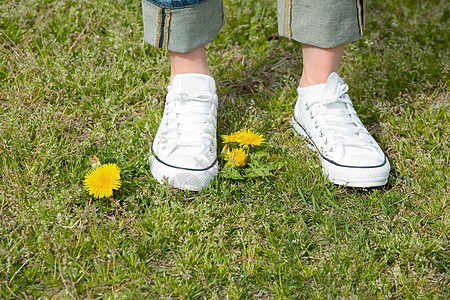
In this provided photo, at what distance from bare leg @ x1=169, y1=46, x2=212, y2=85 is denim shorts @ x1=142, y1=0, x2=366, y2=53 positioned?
90 millimetres

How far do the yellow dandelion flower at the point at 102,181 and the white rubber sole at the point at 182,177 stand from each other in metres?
0.17

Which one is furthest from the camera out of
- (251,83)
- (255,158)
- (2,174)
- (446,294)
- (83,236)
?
(251,83)

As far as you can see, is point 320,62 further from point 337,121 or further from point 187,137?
point 187,137

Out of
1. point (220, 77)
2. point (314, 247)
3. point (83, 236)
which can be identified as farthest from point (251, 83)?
point (83, 236)

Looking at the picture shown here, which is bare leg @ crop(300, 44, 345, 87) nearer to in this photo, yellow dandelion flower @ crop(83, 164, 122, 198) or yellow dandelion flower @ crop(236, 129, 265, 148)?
yellow dandelion flower @ crop(236, 129, 265, 148)

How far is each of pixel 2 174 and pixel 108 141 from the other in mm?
477

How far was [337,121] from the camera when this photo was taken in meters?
2.25

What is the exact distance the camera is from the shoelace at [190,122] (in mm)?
2135

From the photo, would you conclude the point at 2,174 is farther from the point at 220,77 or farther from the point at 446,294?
the point at 446,294

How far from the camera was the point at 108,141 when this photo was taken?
7.65 ft

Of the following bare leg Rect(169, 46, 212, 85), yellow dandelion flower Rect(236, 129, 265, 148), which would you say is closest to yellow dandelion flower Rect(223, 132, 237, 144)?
yellow dandelion flower Rect(236, 129, 265, 148)

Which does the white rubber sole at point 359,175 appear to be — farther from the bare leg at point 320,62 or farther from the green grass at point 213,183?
the bare leg at point 320,62

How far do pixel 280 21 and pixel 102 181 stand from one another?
1.00 meters

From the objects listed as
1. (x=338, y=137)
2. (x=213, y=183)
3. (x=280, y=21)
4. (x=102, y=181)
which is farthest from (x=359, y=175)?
(x=102, y=181)
